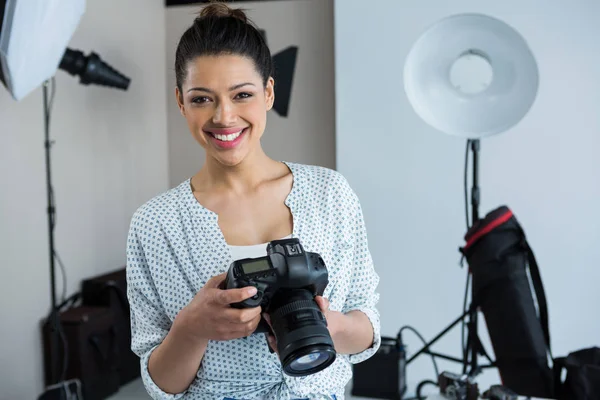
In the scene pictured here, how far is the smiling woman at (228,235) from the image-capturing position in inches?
35.7

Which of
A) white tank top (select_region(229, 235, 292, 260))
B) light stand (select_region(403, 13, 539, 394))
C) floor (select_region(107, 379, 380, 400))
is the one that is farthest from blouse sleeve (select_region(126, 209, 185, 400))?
floor (select_region(107, 379, 380, 400))

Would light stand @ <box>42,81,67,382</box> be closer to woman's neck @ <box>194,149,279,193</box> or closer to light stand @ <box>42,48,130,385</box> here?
light stand @ <box>42,48,130,385</box>

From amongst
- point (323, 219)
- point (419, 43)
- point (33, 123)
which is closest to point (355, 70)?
point (419, 43)

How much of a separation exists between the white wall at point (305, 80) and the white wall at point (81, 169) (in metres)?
0.59

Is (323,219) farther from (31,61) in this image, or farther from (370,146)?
(370,146)

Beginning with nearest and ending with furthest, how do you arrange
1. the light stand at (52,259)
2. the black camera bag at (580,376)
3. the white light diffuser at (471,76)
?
the black camera bag at (580,376) → the white light diffuser at (471,76) → the light stand at (52,259)

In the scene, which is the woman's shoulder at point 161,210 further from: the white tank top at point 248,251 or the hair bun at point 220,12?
the hair bun at point 220,12

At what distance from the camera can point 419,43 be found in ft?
5.71

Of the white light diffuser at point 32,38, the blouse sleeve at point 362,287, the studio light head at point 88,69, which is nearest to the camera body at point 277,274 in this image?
the blouse sleeve at point 362,287

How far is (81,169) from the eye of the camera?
98.1 inches

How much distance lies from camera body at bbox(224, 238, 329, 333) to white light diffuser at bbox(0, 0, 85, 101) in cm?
100

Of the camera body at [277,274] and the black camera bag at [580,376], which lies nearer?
the camera body at [277,274]

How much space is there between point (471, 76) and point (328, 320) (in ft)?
3.64

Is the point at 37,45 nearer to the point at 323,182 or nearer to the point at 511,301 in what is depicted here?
the point at 323,182
